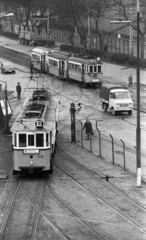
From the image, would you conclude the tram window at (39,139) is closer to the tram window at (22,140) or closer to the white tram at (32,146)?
the white tram at (32,146)

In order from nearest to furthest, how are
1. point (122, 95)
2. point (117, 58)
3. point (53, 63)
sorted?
point (122, 95) → point (53, 63) → point (117, 58)

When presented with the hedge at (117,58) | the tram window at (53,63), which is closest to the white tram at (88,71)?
the tram window at (53,63)

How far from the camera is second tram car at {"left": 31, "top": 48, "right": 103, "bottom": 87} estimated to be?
61.1 meters

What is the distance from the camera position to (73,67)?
2515 inches

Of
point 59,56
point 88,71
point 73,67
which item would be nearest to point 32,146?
point 88,71

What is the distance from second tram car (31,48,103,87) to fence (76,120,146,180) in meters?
20.5

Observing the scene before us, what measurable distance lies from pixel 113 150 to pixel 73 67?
104ft

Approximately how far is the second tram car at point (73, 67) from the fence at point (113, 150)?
20.5 metres

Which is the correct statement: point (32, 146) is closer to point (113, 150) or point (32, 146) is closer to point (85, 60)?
point (113, 150)

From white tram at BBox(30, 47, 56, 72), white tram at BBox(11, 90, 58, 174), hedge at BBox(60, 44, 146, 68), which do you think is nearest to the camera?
white tram at BBox(11, 90, 58, 174)

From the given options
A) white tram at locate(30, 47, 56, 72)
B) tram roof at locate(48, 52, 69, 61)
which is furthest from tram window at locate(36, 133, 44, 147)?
white tram at locate(30, 47, 56, 72)

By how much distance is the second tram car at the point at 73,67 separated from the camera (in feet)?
200

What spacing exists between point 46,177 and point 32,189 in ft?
6.87

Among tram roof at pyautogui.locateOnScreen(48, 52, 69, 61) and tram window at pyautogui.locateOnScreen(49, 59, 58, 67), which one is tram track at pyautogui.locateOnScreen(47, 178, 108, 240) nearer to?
tram roof at pyautogui.locateOnScreen(48, 52, 69, 61)
